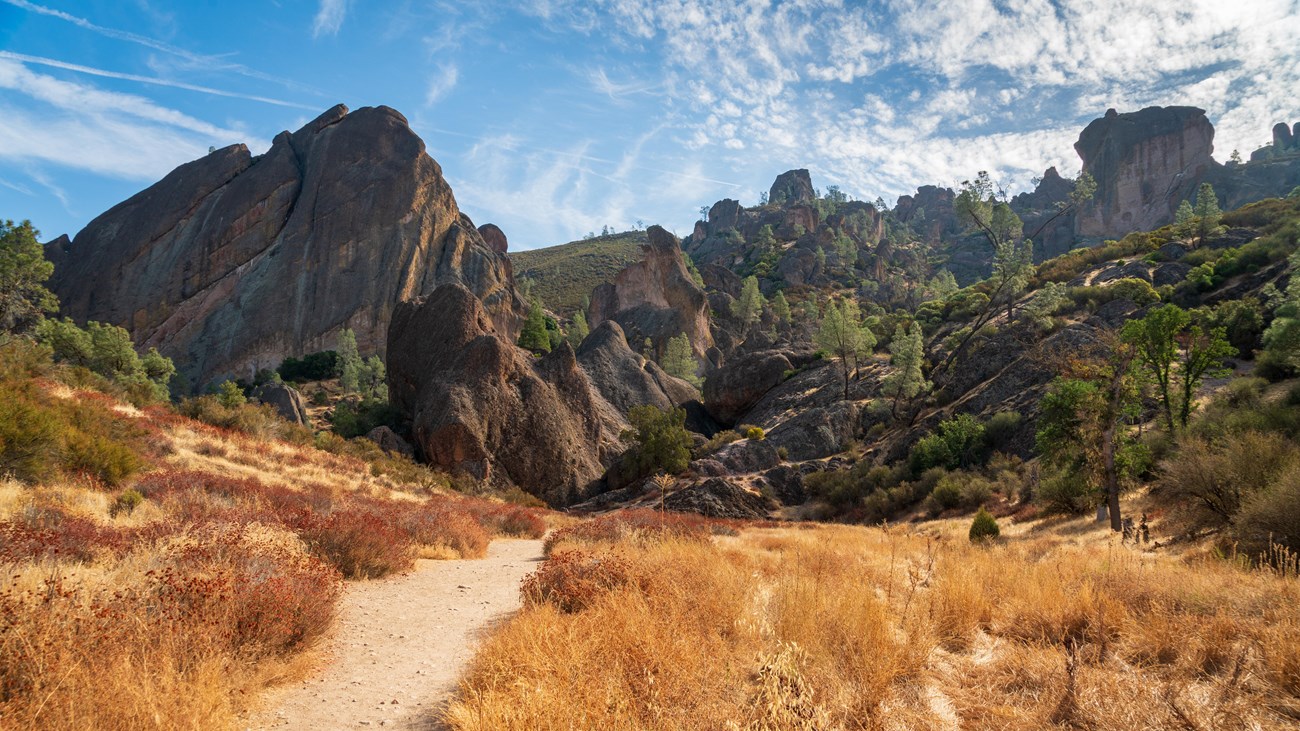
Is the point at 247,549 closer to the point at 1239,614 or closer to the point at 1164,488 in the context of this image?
the point at 1239,614

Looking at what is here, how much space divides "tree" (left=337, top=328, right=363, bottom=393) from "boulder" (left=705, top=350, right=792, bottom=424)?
1411 inches

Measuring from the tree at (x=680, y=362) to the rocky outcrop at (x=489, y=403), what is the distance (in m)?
24.5

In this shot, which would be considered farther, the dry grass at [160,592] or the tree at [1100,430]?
the tree at [1100,430]

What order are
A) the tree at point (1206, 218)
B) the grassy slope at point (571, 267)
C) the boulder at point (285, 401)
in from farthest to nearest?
the grassy slope at point (571, 267)
the tree at point (1206, 218)
the boulder at point (285, 401)

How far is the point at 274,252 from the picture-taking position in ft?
243

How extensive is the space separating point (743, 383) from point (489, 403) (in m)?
24.5

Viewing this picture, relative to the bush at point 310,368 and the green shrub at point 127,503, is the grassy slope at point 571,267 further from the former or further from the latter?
the green shrub at point 127,503

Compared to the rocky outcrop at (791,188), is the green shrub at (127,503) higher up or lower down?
lower down

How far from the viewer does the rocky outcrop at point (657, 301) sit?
7488 centimetres

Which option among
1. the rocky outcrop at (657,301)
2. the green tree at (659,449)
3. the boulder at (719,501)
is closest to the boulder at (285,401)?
the green tree at (659,449)

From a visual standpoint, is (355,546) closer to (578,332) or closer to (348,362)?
(348,362)

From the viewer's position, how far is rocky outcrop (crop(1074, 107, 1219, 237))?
406 ft

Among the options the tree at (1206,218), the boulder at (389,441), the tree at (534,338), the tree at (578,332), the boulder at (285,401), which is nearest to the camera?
the boulder at (389,441)

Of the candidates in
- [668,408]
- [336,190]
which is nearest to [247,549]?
[668,408]
